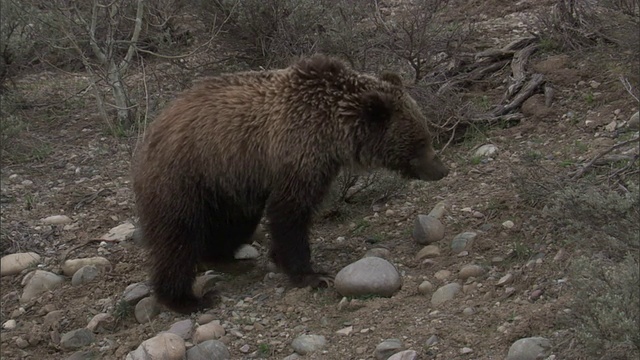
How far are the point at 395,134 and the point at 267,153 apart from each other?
91 centimetres

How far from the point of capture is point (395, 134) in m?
6.26

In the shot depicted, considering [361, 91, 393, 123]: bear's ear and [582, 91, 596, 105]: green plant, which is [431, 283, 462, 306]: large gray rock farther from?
[582, 91, 596, 105]: green plant

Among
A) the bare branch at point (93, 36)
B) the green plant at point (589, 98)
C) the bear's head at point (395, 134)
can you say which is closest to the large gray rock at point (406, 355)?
the bear's head at point (395, 134)

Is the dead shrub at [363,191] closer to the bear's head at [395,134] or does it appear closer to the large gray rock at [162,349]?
the bear's head at [395,134]

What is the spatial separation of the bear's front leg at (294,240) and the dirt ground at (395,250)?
0.11 m

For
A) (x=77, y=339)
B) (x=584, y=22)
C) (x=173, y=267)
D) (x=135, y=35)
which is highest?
(x=135, y=35)

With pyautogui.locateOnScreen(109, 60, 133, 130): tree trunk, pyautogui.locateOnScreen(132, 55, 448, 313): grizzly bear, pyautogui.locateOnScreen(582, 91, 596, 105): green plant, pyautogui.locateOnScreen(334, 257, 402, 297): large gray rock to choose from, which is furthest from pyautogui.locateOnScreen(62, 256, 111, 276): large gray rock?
pyautogui.locateOnScreen(582, 91, 596, 105): green plant

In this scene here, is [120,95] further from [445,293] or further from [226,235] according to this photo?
[445,293]

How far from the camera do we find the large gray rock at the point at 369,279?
5.83 m

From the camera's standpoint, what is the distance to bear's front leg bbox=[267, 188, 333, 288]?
600cm

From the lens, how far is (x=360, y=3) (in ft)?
33.6

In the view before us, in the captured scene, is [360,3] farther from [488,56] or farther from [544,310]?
[544,310]

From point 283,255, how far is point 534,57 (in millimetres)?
3967

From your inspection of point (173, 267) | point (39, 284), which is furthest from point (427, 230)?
point (39, 284)
